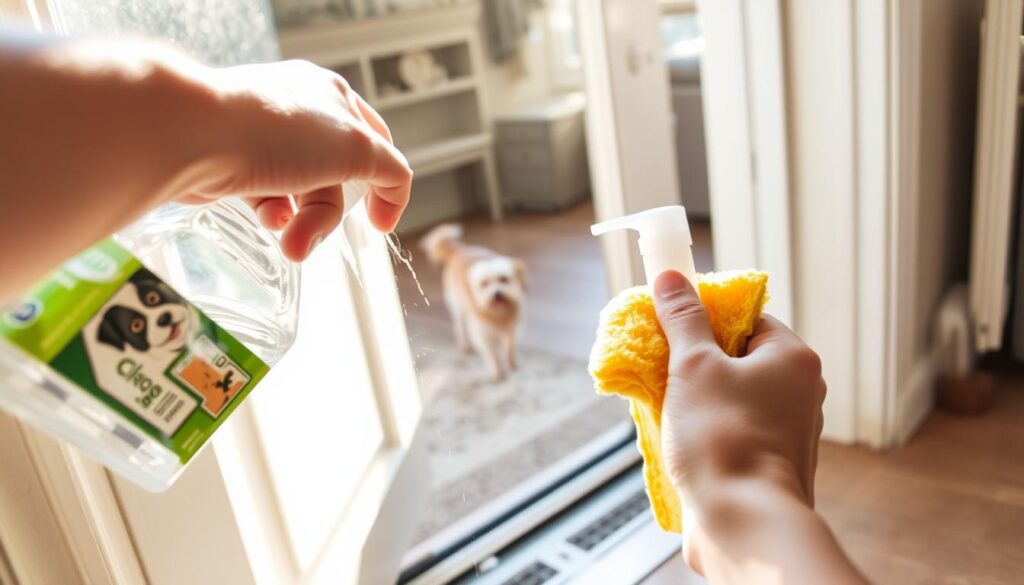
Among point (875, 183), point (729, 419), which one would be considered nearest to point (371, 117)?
point (729, 419)

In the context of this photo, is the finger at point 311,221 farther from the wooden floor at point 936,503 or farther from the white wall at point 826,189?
the white wall at point 826,189

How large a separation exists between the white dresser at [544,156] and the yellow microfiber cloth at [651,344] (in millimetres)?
3621

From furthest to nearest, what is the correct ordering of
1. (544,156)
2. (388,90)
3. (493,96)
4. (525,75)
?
(525,75) → (493,96) → (544,156) → (388,90)

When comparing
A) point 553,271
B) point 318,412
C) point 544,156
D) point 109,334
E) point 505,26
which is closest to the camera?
point 109,334

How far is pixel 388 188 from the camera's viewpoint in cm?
57

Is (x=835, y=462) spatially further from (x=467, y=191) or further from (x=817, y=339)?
(x=467, y=191)

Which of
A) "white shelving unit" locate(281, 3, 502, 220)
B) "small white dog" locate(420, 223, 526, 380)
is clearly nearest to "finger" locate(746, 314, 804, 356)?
"small white dog" locate(420, 223, 526, 380)

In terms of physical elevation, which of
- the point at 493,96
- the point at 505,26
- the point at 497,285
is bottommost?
the point at 497,285

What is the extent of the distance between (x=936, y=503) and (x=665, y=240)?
43.5 inches

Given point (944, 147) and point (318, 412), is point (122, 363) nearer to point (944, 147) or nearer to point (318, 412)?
point (318, 412)

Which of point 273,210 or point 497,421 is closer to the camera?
point 273,210

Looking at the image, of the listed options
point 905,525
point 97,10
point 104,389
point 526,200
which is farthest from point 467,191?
point 104,389

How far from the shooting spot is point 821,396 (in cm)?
64

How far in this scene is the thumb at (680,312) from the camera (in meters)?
0.62
